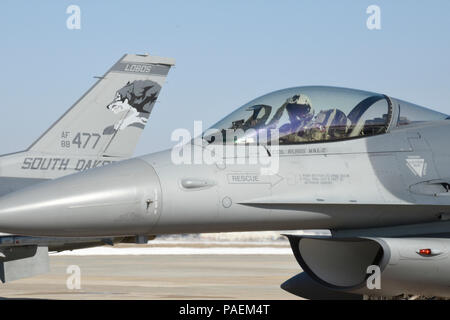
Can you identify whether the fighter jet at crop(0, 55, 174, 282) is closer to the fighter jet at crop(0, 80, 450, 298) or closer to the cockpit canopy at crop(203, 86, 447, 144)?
the cockpit canopy at crop(203, 86, 447, 144)

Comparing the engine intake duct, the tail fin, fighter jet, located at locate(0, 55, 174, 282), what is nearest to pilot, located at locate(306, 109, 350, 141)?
the engine intake duct

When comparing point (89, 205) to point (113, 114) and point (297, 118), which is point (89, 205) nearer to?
point (297, 118)

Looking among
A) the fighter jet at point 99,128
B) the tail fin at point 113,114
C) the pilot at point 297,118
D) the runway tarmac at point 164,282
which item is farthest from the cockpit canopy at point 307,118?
the tail fin at point 113,114

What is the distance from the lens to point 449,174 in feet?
24.0

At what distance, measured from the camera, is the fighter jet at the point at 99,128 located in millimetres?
17172

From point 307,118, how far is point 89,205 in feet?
7.28

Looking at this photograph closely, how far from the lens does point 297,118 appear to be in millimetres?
7309

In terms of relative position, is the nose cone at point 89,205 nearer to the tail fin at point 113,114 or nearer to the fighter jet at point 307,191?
the fighter jet at point 307,191

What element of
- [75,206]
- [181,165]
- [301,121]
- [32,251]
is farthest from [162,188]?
[32,251]

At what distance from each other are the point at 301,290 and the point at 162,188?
2.86 m

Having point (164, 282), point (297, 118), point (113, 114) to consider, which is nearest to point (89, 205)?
point (297, 118)

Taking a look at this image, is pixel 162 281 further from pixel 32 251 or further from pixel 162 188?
pixel 162 188

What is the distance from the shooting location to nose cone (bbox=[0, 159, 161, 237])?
632 centimetres

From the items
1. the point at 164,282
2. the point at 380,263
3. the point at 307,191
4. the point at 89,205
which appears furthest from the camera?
the point at 164,282
